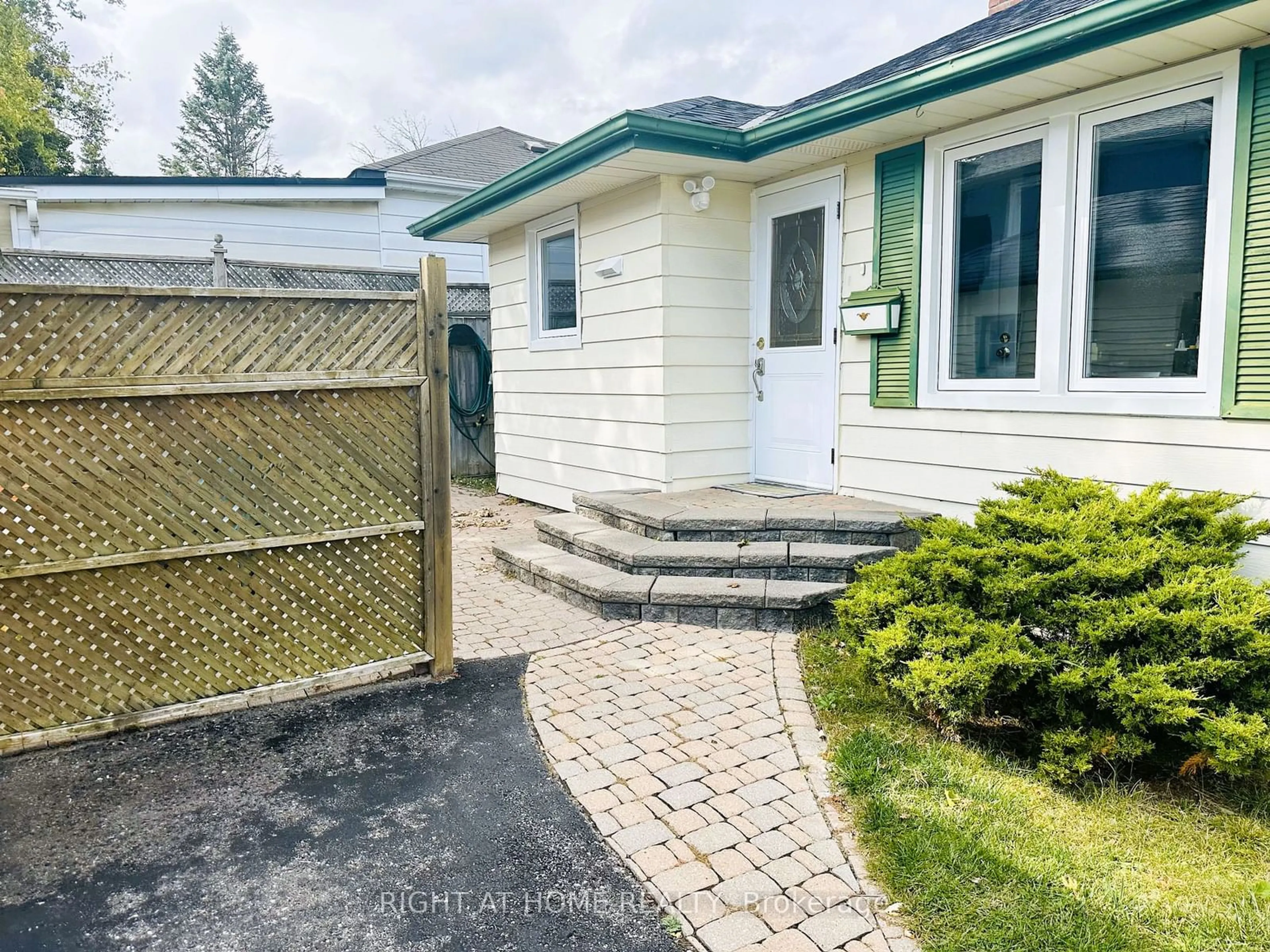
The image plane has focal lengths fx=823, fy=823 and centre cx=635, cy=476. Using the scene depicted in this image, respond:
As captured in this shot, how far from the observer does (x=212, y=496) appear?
331 cm

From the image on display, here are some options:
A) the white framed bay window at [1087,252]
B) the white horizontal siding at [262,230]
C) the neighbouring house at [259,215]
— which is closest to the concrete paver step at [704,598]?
the white framed bay window at [1087,252]

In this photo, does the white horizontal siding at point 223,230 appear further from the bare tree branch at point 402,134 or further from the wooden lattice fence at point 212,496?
the bare tree branch at point 402,134

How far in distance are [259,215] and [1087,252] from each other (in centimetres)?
1024

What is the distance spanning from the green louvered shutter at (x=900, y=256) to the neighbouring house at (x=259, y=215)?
6.66 m

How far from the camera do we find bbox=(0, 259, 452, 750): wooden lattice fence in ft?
9.86

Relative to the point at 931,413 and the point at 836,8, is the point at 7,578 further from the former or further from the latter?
the point at 836,8

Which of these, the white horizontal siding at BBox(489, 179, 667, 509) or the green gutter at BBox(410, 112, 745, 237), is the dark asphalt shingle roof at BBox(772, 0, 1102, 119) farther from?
the white horizontal siding at BBox(489, 179, 667, 509)

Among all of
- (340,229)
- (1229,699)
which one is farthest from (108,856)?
(340,229)

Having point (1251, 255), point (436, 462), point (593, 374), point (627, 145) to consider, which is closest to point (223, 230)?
point (593, 374)

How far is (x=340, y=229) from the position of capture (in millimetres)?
11422

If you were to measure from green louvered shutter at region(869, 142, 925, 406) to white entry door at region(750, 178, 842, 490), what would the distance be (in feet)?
1.20

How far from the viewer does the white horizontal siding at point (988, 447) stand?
360 centimetres

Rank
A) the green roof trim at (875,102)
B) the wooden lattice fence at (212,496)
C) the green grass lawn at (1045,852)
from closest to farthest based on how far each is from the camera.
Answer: the green grass lawn at (1045,852)
the wooden lattice fence at (212,496)
the green roof trim at (875,102)

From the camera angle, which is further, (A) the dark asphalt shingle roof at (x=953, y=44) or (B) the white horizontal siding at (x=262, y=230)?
(B) the white horizontal siding at (x=262, y=230)
